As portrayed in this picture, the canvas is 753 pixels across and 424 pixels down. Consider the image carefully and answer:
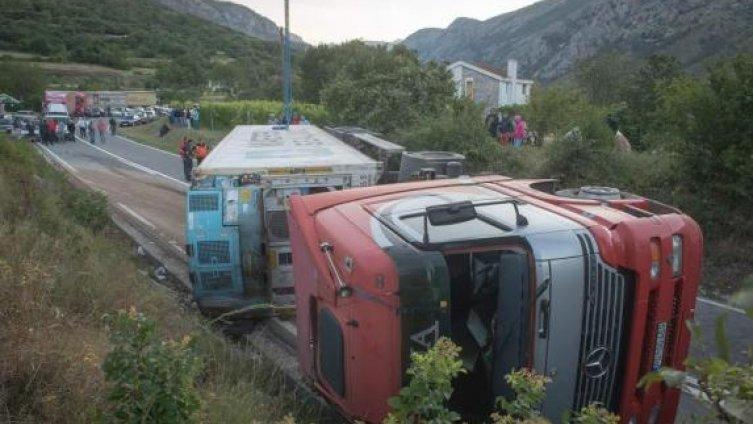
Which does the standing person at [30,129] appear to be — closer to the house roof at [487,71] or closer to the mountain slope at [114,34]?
the house roof at [487,71]

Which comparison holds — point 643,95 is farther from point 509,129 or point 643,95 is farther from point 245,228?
point 245,228

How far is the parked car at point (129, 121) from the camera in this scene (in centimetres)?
5433

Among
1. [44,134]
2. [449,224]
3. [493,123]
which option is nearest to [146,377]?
[449,224]

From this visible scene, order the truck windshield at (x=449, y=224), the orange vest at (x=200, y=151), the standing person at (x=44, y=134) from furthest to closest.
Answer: the standing person at (x=44, y=134)
the orange vest at (x=200, y=151)
the truck windshield at (x=449, y=224)

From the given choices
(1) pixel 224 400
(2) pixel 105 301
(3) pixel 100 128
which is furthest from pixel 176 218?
(3) pixel 100 128

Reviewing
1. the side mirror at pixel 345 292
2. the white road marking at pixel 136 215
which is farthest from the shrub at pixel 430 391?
the white road marking at pixel 136 215

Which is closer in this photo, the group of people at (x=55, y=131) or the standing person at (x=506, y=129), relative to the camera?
the standing person at (x=506, y=129)

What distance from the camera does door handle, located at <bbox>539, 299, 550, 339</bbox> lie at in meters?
4.23

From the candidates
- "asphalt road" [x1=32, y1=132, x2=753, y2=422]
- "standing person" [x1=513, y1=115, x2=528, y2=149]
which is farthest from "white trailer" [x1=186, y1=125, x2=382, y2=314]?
"standing person" [x1=513, y1=115, x2=528, y2=149]

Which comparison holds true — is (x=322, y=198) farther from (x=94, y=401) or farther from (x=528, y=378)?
(x=528, y=378)

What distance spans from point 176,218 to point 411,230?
10.6m

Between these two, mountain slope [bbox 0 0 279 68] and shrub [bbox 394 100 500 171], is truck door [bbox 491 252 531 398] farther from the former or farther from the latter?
mountain slope [bbox 0 0 279 68]

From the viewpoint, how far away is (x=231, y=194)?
777 centimetres

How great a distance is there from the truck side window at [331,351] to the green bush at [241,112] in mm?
33503
